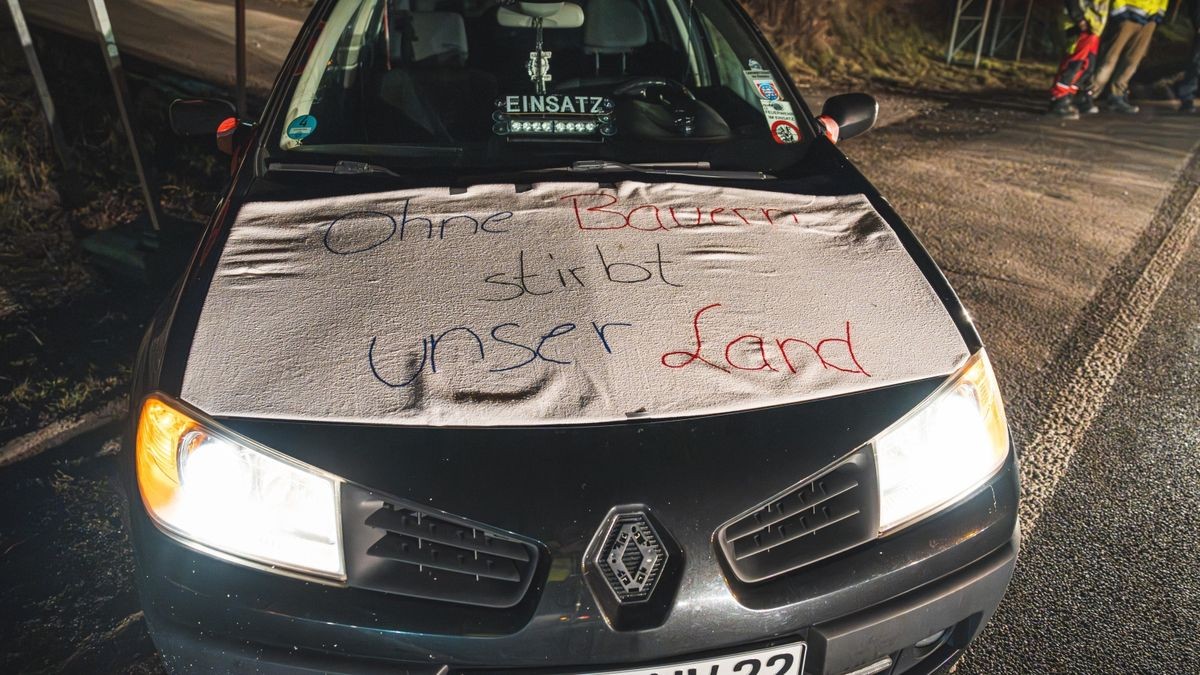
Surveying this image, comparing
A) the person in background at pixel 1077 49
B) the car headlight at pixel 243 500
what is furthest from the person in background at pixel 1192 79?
the car headlight at pixel 243 500

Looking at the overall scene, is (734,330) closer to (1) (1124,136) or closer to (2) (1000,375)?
(2) (1000,375)

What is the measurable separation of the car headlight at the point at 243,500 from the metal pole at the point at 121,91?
3279 millimetres

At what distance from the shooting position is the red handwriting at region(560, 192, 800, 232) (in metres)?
2.41

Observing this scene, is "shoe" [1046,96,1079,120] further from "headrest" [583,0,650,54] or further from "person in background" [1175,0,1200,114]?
"headrest" [583,0,650,54]

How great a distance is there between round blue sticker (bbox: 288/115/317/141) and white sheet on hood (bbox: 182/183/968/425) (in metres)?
0.39

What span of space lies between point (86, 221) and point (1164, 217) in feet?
20.2

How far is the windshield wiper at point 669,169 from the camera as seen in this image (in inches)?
104

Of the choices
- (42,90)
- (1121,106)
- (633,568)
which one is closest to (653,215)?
(633,568)

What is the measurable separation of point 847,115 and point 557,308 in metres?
1.59

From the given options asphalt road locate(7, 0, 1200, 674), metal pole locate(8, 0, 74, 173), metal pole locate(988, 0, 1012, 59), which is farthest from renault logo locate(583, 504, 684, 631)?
metal pole locate(988, 0, 1012, 59)

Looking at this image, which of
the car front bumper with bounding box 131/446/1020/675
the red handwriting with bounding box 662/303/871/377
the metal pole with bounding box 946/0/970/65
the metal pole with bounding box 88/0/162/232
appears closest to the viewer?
the car front bumper with bounding box 131/446/1020/675

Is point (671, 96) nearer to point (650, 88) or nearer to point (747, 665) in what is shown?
point (650, 88)

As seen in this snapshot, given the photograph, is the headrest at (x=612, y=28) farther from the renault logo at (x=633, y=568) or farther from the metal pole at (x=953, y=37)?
the metal pole at (x=953, y=37)

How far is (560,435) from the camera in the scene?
5.75 ft
